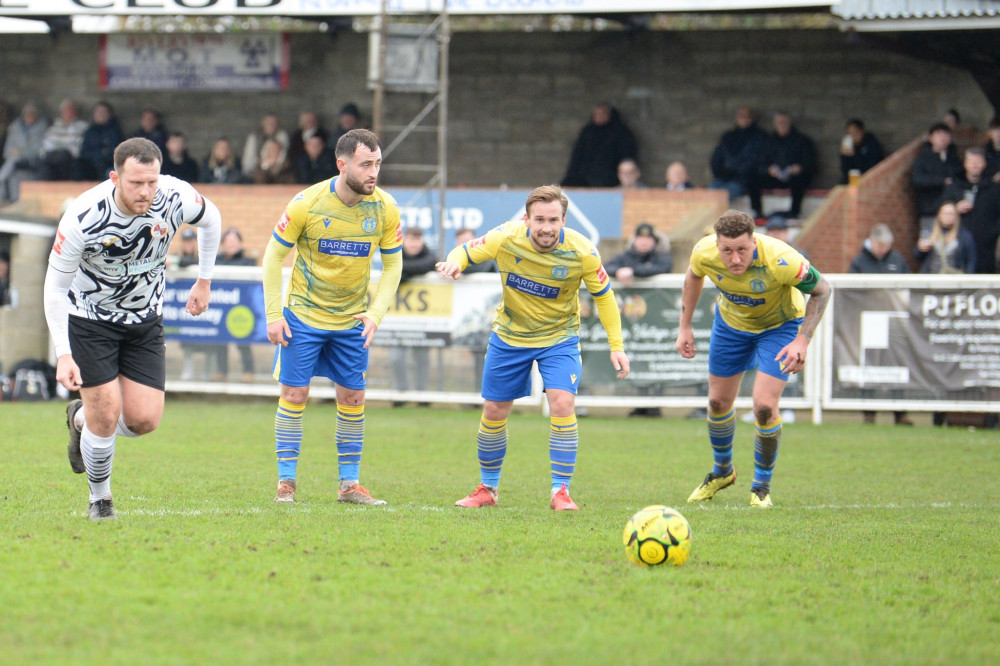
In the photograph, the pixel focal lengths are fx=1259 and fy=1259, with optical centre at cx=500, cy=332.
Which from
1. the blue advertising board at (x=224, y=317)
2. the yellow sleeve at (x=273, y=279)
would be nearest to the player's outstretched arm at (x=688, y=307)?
the yellow sleeve at (x=273, y=279)

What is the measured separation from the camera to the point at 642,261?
1559cm

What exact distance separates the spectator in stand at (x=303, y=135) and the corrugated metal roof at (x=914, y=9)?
837cm

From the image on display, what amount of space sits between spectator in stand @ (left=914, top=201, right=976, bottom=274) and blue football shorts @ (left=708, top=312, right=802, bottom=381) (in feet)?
24.8

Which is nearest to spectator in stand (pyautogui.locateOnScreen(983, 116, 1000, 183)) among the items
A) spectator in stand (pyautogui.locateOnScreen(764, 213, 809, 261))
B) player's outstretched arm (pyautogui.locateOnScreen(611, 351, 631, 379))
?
spectator in stand (pyautogui.locateOnScreen(764, 213, 809, 261))

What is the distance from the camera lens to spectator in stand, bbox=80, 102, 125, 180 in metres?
21.7

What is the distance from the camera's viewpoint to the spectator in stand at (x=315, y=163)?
20391 mm

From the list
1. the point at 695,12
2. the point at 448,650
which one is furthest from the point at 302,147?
the point at 448,650

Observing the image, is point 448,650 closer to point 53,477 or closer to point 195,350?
point 53,477

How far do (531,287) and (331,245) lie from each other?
1.31m

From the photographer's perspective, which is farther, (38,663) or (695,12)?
(695,12)

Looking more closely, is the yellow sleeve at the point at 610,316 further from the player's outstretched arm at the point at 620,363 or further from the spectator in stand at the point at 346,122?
the spectator in stand at the point at 346,122

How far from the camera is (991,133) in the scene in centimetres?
1689

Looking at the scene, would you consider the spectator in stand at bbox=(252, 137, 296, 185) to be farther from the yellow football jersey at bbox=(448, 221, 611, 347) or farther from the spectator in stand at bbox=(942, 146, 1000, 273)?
the yellow football jersey at bbox=(448, 221, 611, 347)

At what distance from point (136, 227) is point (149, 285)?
0.40m
